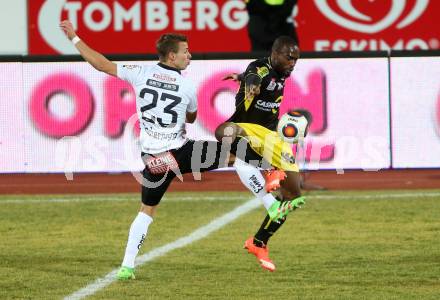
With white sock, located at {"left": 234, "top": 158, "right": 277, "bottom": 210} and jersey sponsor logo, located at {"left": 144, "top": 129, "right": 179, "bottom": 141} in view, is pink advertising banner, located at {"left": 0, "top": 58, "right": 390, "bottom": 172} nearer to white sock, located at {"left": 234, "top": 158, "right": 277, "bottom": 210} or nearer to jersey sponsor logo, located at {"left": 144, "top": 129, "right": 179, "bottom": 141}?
white sock, located at {"left": 234, "top": 158, "right": 277, "bottom": 210}

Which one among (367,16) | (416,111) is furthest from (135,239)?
(367,16)

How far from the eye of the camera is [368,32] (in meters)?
20.9

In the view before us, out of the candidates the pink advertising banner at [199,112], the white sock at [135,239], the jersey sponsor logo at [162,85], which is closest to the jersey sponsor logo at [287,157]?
the jersey sponsor logo at [162,85]

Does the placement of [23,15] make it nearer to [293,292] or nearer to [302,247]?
[302,247]

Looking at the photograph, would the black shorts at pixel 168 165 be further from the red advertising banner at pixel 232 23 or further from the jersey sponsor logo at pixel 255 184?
the red advertising banner at pixel 232 23

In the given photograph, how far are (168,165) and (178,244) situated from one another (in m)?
2.11

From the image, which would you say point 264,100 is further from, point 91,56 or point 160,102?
point 91,56

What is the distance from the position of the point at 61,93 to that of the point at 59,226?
4250 millimetres

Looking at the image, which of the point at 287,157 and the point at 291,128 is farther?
the point at 291,128

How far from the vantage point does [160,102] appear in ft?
30.1

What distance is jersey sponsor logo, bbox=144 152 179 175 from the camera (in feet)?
30.3

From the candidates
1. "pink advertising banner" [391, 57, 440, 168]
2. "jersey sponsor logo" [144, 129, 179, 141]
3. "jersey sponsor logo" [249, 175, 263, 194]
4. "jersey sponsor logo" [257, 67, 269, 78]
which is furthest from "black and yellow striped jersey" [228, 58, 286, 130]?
"pink advertising banner" [391, 57, 440, 168]

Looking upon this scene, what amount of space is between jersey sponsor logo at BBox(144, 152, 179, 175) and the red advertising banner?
38.4ft

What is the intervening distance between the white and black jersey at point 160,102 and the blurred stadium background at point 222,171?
1.08 m
